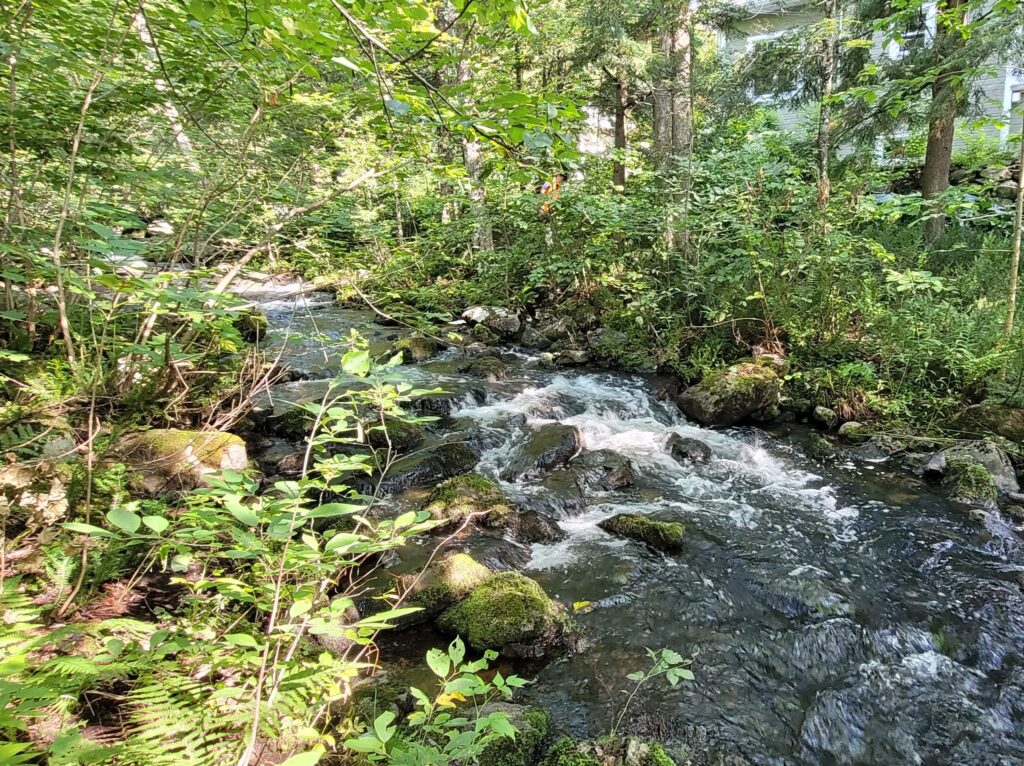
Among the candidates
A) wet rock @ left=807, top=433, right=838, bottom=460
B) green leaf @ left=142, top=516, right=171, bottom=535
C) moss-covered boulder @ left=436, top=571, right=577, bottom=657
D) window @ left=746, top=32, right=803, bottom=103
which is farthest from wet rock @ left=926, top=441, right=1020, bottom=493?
window @ left=746, top=32, right=803, bottom=103

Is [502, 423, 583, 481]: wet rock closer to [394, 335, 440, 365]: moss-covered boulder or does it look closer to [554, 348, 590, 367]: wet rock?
[554, 348, 590, 367]: wet rock

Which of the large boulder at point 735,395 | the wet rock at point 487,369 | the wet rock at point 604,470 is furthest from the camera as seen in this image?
the wet rock at point 487,369

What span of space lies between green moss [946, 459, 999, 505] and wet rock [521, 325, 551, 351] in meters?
7.16

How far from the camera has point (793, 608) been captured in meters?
4.25

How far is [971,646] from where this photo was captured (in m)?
3.81

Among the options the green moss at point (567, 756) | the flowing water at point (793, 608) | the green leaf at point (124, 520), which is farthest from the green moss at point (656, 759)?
the green leaf at point (124, 520)

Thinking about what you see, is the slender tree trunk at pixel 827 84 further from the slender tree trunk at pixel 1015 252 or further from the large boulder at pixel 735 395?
the large boulder at pixel 735 395

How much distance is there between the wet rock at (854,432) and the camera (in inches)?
268

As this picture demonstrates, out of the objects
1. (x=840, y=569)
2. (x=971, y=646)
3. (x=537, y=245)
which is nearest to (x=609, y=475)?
(x=840, y=569)

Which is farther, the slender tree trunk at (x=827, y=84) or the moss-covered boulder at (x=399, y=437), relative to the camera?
the slender tree trunk at (x=827, y=84)

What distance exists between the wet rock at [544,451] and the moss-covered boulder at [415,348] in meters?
4.14

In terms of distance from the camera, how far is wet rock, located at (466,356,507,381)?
9.58 m

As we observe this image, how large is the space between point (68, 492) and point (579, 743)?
3480 millimetres

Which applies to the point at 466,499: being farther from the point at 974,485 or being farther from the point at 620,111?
the point at 620,111
